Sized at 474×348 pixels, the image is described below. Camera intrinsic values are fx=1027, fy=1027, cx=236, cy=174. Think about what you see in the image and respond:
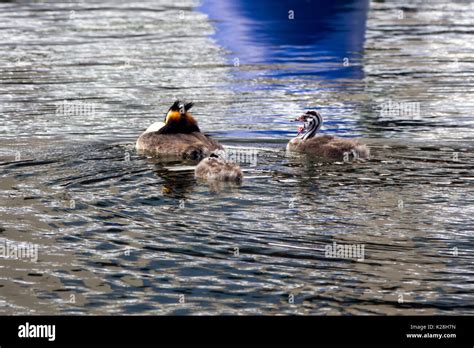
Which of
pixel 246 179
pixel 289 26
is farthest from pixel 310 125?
pixel 289 26

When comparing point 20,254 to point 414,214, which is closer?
point 20,254

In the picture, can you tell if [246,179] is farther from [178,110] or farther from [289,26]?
[289,26]

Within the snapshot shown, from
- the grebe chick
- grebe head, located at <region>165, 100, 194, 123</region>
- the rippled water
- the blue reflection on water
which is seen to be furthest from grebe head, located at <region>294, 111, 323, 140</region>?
the blue reflection on water

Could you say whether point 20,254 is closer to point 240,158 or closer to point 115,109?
point 240,158

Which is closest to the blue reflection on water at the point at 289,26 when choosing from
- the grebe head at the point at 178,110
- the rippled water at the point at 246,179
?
the rippled water at the point at 246,179

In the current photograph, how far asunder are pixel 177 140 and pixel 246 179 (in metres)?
2.38

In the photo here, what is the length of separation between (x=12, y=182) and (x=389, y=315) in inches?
223

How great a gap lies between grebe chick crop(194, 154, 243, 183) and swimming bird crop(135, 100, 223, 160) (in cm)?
128

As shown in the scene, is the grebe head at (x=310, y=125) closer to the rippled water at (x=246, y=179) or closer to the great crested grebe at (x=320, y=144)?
the great crested grebe at (x=320, y=144)

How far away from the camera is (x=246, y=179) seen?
11625 millimetres

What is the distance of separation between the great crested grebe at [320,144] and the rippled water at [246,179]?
0.26 m

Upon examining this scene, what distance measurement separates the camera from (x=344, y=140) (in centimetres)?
1316

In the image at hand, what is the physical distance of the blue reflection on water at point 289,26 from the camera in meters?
23.6
